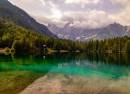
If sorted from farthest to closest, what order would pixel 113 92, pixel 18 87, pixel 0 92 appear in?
pixel 18 87, pixel 113 92, pixel 0 92

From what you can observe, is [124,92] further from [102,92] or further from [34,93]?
[34,93]

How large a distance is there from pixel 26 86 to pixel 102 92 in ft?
46.1

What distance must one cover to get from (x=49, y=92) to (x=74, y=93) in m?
4.20

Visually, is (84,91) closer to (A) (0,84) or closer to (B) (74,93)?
(B) (74,93)

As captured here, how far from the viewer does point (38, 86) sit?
51281mm

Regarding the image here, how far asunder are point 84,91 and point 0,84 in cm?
1567

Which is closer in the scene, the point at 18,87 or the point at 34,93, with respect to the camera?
the point at 34,93

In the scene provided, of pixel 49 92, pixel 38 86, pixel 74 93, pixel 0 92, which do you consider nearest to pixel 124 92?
pixel 74 93

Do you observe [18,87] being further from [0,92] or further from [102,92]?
[102,92]

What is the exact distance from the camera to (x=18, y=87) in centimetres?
4825

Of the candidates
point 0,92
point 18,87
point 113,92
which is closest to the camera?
point 0,92

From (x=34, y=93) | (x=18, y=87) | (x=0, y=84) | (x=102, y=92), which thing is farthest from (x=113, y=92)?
(x=0, y=84)

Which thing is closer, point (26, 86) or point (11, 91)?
point (11, 91)

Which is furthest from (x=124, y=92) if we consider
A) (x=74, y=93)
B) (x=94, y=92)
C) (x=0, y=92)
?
(x=0, y=92)
